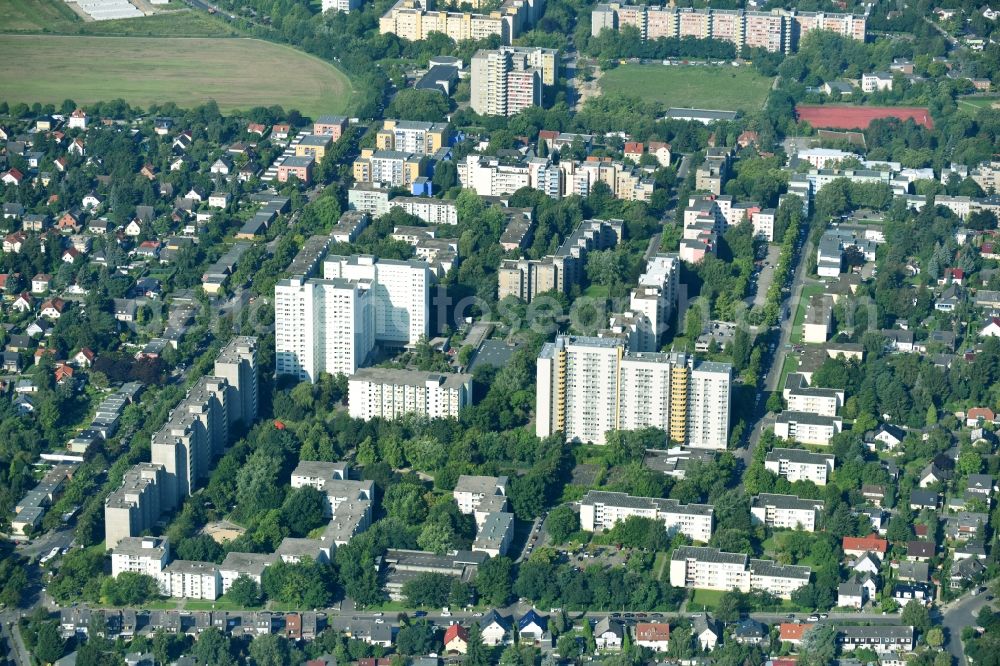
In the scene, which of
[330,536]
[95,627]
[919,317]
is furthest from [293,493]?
[919,317]

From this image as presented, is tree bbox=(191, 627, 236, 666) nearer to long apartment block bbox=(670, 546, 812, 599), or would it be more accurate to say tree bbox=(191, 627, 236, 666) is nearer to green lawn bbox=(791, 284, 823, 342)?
long apartment block bbox=(670, 546, 812, 599)

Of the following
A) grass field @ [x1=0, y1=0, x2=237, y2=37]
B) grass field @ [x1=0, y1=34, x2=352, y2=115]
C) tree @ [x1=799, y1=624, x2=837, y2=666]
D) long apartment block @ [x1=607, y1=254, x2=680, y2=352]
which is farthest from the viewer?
grass field @ [x1=0, y1=0, x2=237, y2=37]

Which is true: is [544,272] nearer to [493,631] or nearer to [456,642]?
[493,631]

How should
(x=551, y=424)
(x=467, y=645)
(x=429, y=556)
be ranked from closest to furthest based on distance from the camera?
(x=467, y=645)
(x=429, y=556)
(x=551, y=424)

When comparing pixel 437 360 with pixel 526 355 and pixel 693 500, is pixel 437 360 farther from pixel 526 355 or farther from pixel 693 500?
pixel 693 500

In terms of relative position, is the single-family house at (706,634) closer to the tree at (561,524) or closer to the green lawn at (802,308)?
the tree at (561,524)

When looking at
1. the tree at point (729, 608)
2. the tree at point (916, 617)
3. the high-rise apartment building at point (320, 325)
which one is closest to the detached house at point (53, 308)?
the high-rise apartment building at point (320, 325)

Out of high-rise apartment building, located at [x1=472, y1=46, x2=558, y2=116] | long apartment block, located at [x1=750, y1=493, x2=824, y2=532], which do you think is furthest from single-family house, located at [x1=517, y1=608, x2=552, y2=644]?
high-rise apartment building, located at [x1=472, y1=46, x2=558, y2=116]
